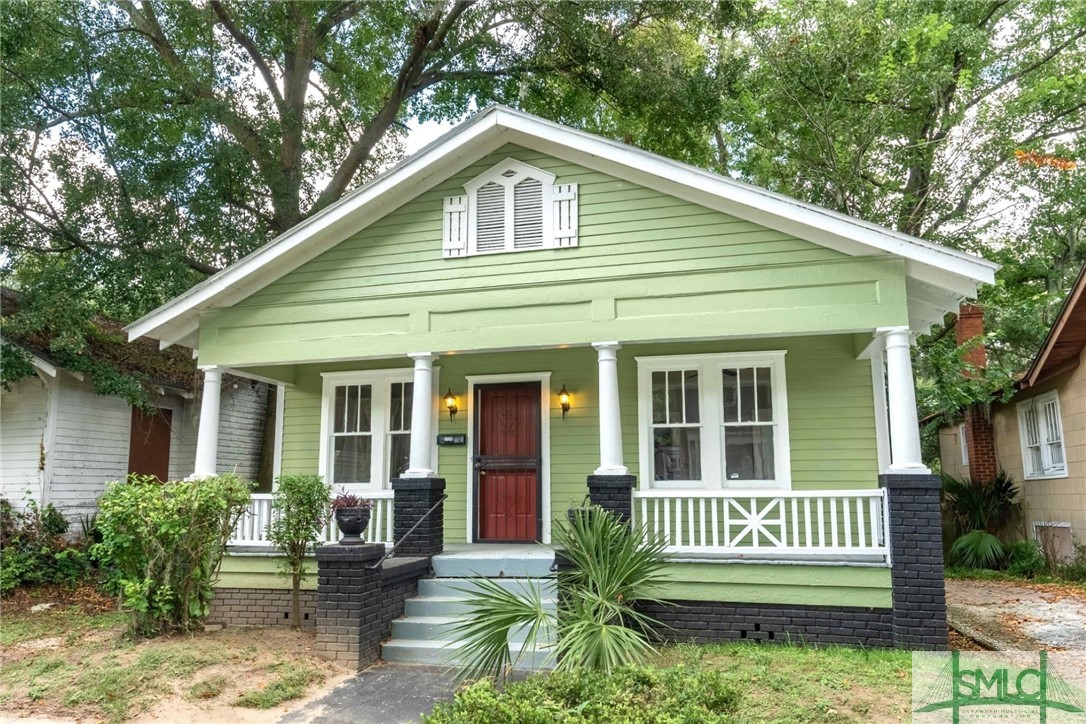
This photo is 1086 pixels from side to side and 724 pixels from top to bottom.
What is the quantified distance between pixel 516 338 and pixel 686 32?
1189cm

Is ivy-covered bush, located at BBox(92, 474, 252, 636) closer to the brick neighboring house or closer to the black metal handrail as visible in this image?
the black metal handrail

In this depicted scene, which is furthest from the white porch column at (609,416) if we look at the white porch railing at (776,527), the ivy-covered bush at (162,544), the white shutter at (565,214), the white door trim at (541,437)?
the ivy-covered bush at (162,544)

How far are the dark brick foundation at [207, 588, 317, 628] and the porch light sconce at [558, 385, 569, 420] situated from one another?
3736 mm

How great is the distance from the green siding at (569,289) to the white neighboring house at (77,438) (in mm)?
4746

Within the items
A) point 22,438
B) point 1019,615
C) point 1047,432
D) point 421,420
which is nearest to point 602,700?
point 421,420

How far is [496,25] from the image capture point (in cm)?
1623

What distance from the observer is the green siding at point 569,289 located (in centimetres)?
760

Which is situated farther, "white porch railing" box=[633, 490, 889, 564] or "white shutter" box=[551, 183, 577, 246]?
"white shutter" box=[551, 183, 577, 246]

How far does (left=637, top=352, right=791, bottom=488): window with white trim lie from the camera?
884cm

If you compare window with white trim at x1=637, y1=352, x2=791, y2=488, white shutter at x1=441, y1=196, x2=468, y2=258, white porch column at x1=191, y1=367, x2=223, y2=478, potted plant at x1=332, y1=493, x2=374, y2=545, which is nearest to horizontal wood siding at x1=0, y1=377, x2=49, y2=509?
white porch column at x1=191, y1=367, x2=223, y2=478

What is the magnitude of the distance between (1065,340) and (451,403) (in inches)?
379

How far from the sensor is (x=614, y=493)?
7652 millimetres

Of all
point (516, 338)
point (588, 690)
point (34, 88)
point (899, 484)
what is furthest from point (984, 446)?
point (34, 88)

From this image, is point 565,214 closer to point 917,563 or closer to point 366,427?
point 366,427
